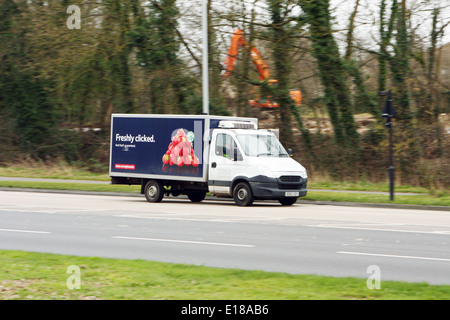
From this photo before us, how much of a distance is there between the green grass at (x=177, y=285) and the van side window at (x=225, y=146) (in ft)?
36.9

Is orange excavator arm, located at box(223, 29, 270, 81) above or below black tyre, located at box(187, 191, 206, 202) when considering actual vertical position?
above

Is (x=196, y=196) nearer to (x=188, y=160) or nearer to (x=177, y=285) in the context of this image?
(x=188, y=160)

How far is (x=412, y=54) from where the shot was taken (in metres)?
29.0

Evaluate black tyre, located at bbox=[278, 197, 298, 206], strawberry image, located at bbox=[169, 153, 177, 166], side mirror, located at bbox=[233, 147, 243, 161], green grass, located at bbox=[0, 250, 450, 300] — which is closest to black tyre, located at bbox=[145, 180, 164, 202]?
strawberry image, located at bbox=[169, 153, 177, 166]

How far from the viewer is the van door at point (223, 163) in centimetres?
1978

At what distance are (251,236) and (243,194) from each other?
7.14m

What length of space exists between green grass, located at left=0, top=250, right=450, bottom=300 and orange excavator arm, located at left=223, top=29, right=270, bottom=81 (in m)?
22.1

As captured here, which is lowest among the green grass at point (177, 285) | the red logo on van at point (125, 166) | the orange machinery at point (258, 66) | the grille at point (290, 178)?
the green grass at point (177, 285)

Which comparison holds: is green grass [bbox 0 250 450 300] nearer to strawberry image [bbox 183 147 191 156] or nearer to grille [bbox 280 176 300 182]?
grille [bbox 280 176 300 182]

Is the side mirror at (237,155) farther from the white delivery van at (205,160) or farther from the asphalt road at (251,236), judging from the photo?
the asphalt road at (251,236)

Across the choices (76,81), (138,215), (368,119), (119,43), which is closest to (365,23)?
(368,119)

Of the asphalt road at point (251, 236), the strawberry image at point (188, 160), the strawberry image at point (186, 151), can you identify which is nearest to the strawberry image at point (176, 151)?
the strawberry image at point (186, 151)

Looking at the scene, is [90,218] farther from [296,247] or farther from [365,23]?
[365,23]

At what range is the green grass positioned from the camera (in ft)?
22.4
